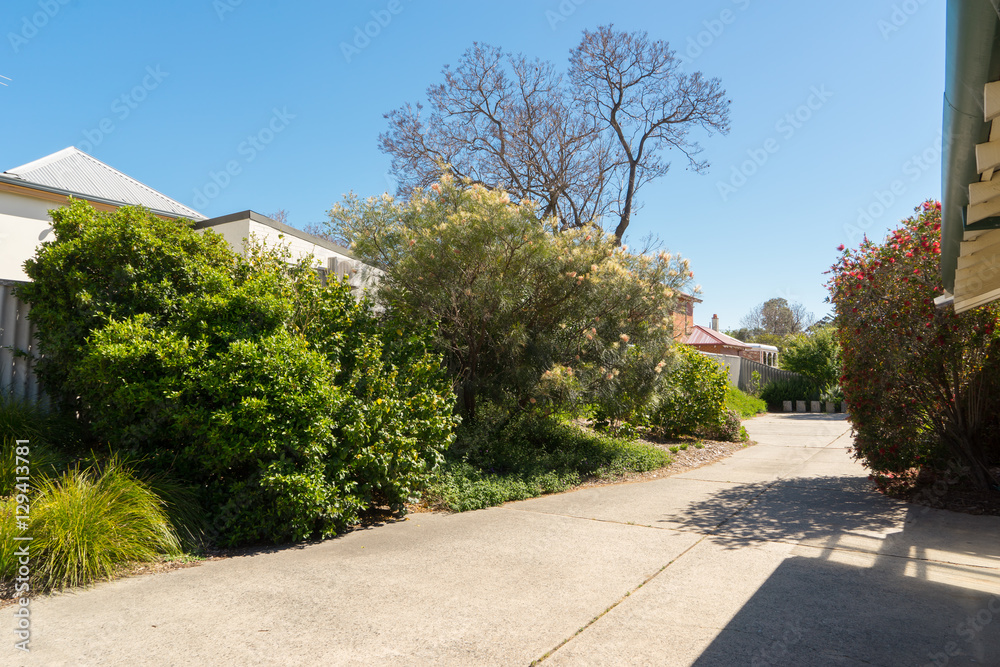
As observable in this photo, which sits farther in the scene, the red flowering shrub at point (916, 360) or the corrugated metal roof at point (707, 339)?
the corrugated metal roof at point (707, 339)

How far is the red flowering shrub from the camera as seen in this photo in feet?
20.8

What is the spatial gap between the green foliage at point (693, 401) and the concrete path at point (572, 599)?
18.4 feet

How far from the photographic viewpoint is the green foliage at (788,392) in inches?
906

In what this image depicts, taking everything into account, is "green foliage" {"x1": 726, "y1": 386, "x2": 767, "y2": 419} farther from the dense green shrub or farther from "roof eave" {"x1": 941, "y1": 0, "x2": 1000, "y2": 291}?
"roof eave" {"x1": 941, "y1": 0, "x2": 1000, "y2": 291}

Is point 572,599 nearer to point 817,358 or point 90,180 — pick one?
point 90,180

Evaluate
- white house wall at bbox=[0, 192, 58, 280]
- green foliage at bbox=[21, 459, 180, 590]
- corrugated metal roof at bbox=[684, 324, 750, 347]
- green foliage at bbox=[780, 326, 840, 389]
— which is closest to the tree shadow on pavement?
green foliage at bbox=[21, 459, 180, 590]

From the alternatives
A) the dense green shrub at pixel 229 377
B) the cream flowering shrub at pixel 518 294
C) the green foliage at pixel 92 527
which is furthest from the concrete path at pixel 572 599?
the cream flowering shrub at pixel 518 294

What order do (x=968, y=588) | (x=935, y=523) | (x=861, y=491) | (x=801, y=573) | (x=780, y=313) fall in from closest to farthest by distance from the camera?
(x=968, y=588), (x=801, y=573), (x=935, y=523), (x=861, y=491), (x=780, y=313)

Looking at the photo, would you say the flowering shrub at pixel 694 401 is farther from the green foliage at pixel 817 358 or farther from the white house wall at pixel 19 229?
the green foliage at pixel 817 358

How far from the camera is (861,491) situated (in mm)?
7348

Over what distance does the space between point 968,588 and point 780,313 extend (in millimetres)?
71150

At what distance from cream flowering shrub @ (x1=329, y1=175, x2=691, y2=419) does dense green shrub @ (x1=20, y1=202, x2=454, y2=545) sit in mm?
1460

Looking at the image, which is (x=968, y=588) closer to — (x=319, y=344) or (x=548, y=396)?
(x=548, y=396)

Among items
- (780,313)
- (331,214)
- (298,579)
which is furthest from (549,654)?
(780,313)
